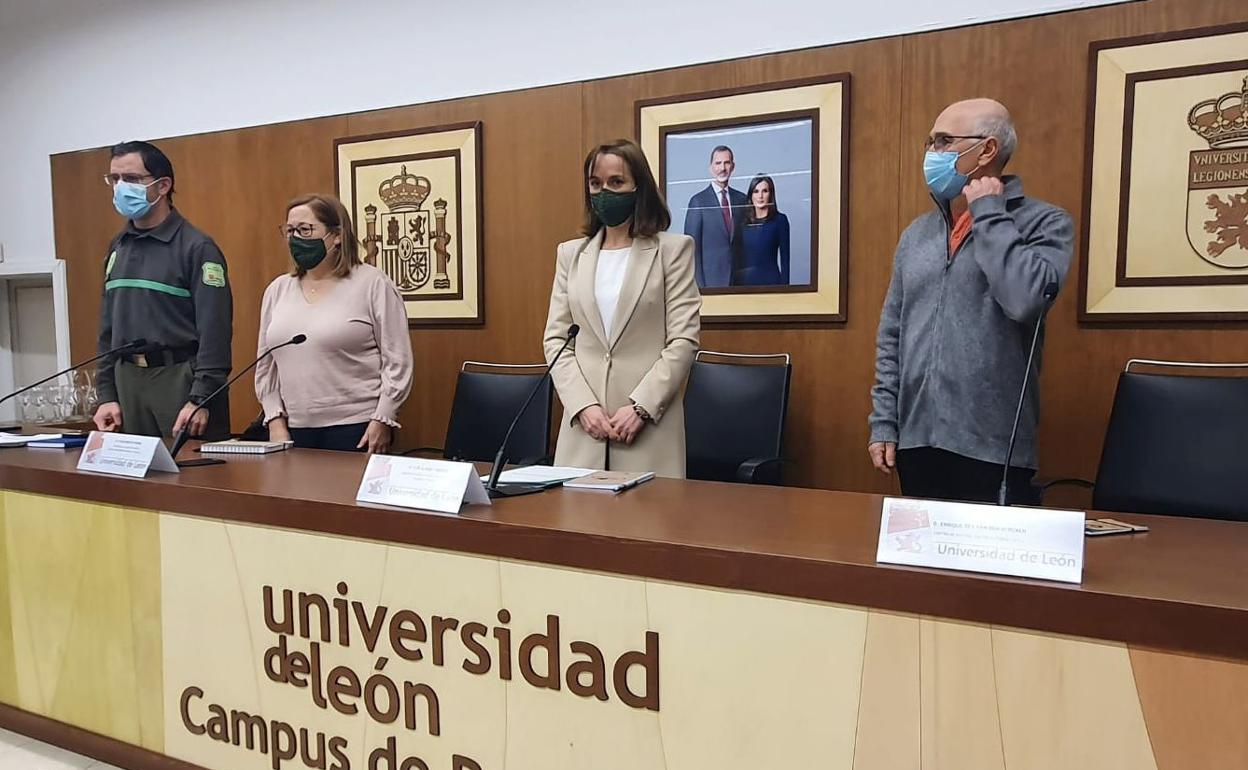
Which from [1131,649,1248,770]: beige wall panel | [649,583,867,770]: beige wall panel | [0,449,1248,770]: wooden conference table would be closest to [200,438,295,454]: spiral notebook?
[0,449,1248,770]: wooden conference table

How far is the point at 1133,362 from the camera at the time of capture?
234 centimetres

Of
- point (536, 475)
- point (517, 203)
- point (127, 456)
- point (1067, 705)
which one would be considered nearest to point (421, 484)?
point (536, 475)

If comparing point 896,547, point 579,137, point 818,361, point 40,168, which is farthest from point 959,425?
point 40,168

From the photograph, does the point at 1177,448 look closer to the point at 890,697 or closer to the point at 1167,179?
the point at 1167,179

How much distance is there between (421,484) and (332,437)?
110 cm

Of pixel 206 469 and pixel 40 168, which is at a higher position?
pixel 40 168

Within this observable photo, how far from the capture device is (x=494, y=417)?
2975mm

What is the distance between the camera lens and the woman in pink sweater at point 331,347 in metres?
2.34

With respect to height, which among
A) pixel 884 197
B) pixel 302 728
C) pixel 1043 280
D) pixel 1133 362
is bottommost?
pixel 302 728

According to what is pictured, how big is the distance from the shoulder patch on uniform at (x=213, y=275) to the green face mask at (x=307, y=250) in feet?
0.82

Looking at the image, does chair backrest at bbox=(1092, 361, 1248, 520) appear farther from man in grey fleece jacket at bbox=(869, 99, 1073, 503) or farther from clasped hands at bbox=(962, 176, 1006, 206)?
clasped hands at bbox=(962, 176, 1006, 206)

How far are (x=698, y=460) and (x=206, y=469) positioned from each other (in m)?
1.47

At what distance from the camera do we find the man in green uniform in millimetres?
2418

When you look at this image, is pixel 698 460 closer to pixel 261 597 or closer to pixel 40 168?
pixel 261 597
